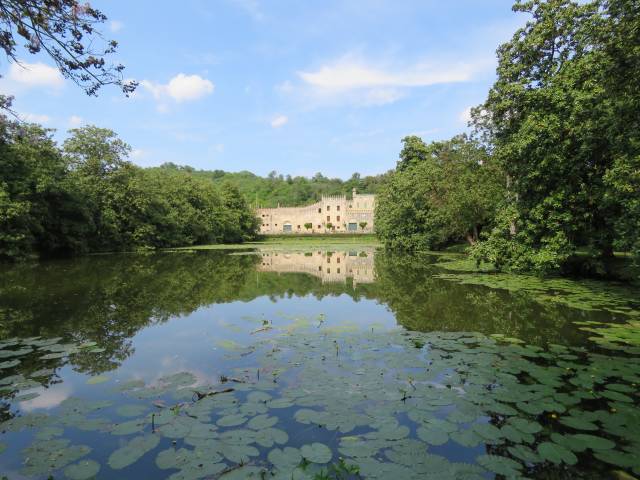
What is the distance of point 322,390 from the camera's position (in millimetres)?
4898

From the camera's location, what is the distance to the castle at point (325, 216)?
292 ft

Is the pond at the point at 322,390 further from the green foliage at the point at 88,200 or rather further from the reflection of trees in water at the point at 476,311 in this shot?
the green foliage at the point at 88,200

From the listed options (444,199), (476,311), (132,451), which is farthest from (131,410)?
(444,199)

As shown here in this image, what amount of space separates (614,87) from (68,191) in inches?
1180

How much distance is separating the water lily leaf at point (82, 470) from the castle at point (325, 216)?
84.5 m

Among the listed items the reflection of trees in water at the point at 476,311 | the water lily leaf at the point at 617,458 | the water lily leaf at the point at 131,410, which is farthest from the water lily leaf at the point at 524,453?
the reflection of trees in water at the point at 476,311

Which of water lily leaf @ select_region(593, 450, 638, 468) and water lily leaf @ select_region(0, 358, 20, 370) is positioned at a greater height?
water lily leaf @ select_region(593, 450, 638, 468)

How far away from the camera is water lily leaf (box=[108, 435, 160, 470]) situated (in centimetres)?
334

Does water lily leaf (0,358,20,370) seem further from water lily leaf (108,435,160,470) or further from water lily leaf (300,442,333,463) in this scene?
water lily leaf (300,442,333,463)

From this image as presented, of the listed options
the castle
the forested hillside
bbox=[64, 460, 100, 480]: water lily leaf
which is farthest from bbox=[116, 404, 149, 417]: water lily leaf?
the forested hillside

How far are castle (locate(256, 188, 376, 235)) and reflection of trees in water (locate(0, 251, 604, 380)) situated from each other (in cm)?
7016

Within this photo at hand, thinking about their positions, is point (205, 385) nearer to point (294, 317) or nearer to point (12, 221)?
point (294, 317)

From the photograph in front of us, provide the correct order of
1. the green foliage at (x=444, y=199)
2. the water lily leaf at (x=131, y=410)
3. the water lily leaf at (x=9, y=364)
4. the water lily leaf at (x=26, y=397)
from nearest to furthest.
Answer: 1. the water lily leaf at (x=131, y=410)
2. the water lily leaf at (x=26, y=397)
3. the water lily leaf at (x=9, y=364)
4. the green foliage at (x=444, y=199)

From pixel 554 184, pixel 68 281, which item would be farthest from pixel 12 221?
pixel 554 184
